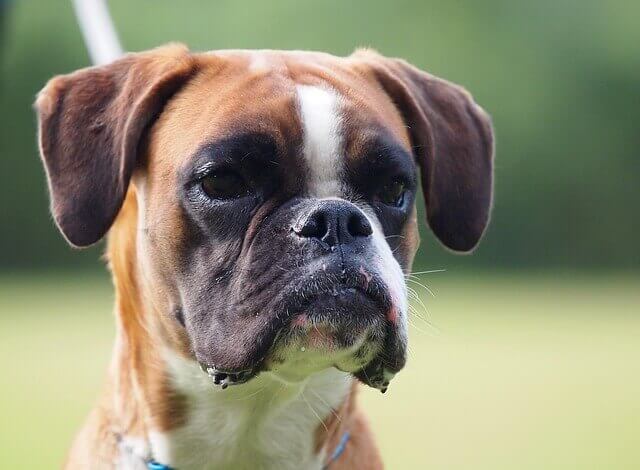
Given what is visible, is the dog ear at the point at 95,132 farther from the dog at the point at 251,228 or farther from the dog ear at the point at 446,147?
the dog ear at the point at 446,147

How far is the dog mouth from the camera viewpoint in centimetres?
358

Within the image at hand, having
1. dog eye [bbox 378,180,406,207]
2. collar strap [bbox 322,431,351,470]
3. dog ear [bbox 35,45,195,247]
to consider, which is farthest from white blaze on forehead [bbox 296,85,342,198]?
collar strap [bbox 322,431,351,470]

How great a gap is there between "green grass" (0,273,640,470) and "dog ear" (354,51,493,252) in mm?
2012

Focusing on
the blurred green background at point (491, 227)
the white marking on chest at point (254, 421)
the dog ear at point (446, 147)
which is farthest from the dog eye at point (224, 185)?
the blurred green background at point (491, 227)

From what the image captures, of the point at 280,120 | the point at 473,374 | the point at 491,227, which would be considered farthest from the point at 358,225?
the point at 491,227

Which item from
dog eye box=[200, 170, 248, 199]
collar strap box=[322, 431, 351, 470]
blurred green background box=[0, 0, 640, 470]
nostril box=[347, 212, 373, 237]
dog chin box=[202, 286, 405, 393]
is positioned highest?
dog eye box=[200, 170, 248, 199]

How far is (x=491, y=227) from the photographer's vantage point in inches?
911

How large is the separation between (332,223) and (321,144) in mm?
314

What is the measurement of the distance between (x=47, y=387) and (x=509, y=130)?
12.6 meters

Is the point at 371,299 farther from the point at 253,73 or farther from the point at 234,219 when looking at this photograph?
the point at 253,73

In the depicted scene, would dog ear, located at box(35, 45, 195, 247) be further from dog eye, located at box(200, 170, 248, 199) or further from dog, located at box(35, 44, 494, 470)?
dog eye, located at box(200, 170, 248, 199)

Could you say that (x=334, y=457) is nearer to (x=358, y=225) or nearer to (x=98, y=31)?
(x=358, y=225)

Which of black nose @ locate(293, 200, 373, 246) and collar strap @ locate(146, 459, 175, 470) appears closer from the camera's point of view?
black nose @ locate(293, 200, 373, 246)

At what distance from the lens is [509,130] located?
23.4 m
